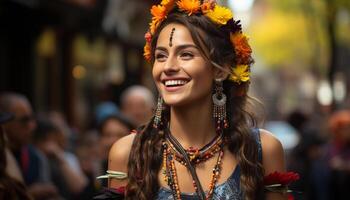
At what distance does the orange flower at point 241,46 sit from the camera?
471 cm

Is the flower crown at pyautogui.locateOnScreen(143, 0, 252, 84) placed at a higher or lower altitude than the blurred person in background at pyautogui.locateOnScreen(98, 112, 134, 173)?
higher

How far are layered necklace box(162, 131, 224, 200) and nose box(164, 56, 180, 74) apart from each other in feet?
1.20

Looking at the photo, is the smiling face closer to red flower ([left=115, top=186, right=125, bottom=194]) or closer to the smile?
the smile

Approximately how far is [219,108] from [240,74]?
21 cm

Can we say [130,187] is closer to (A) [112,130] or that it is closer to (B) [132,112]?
(A) [112,130]

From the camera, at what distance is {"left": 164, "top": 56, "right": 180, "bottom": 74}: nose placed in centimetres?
459

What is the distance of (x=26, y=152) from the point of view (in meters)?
7.75

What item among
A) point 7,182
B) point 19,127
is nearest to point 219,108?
point 7,182

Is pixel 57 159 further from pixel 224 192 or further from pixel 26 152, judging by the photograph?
pixel 224 192

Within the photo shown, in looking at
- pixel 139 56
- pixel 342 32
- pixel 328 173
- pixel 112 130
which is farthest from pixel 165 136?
pixel 342 32

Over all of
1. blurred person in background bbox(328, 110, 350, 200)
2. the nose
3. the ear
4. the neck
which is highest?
the nose

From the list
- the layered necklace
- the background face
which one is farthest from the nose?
the background face

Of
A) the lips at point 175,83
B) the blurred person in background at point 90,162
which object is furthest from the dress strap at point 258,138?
the blurred person in background at point 90,162

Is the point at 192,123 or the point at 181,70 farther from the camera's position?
the point at 192,123
